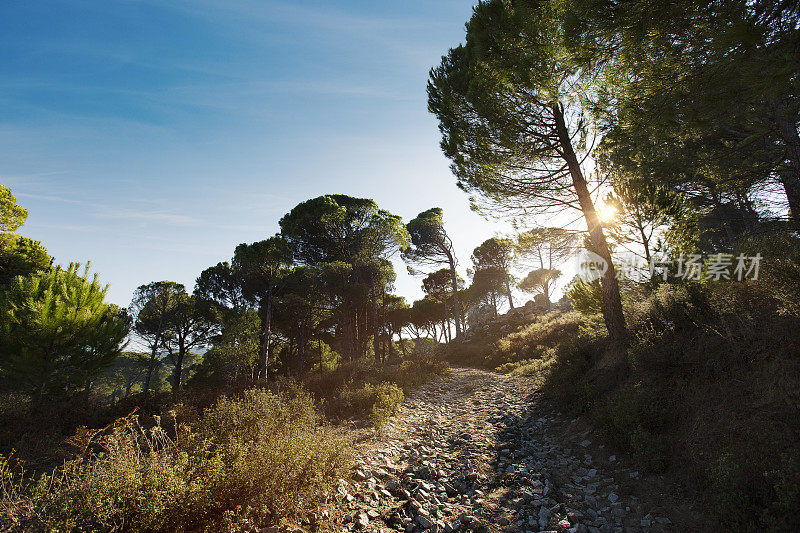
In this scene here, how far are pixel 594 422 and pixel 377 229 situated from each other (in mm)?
15816

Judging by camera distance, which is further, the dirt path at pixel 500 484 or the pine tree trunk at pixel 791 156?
the pine tree trunk at pixel 791 156

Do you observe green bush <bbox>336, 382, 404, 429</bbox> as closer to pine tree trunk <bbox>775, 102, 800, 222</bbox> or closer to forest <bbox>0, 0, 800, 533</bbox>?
forest <bbox>0, 0, 800, 533</bbox>

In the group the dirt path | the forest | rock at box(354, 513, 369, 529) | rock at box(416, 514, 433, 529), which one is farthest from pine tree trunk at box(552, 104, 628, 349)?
rock at box(354, 513, 369, 529)

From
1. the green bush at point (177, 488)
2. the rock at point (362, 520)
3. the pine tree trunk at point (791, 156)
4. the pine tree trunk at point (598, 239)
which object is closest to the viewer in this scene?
the green bush at point (177, 488)

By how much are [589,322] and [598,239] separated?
3921 millimetres

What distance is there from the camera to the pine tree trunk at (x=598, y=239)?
8.68 m

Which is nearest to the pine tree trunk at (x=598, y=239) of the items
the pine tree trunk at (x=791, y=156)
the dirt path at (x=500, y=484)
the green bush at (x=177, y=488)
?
the dirt path at (x=500, y=484)

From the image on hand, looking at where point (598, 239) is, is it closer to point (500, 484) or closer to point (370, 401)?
point (500, 484)

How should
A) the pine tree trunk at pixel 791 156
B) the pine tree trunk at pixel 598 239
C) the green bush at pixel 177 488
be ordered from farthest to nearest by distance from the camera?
the pine tree trunk at pixel 598 239 → the pine tree trunk at pixel 791 156 → the green bush at pixel 177 488

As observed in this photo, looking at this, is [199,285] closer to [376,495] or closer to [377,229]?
[377,229]

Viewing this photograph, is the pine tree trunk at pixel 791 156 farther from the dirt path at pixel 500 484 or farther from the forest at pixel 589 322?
the dirt path at pixel 500 484

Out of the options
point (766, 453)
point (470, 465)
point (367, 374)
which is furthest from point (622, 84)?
point (367, 374)

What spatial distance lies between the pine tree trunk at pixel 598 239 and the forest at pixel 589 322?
61 mm

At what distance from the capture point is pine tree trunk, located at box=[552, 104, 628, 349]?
8680mm
